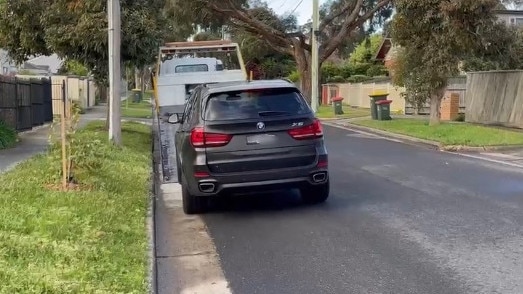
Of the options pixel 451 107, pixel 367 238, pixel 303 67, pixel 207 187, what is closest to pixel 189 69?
pixel 207 187

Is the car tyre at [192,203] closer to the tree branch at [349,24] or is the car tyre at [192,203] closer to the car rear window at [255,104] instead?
the car rear window at [255,104]

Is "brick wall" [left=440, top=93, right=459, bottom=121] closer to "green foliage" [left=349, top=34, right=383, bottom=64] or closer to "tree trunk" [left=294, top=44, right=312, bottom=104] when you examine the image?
"tree trunk" [left=294, top=44, right=312, bottom=104]

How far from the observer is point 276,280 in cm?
636

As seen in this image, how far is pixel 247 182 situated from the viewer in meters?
9.02

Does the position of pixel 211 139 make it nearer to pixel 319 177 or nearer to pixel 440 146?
pixel 319 177

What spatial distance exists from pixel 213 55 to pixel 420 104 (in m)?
7.56

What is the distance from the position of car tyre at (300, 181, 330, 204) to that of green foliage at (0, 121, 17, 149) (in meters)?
8.57

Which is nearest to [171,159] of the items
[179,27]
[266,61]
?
[179,27]

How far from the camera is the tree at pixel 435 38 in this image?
21344 millimetres

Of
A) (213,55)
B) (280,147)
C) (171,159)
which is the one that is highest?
(213,55)

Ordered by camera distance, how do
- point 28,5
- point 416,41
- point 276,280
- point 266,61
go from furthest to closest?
point 266,61 < point 416,41 < point 28,5 < point 276,280

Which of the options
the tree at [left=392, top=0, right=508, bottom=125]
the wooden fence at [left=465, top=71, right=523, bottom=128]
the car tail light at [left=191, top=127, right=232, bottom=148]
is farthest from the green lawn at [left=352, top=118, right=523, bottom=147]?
the car tail light at [left=191, top=127, right=232, bottom=148]

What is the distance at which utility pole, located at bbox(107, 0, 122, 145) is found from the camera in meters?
15.5

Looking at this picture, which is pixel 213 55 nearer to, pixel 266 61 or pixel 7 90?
pixel 7 90
